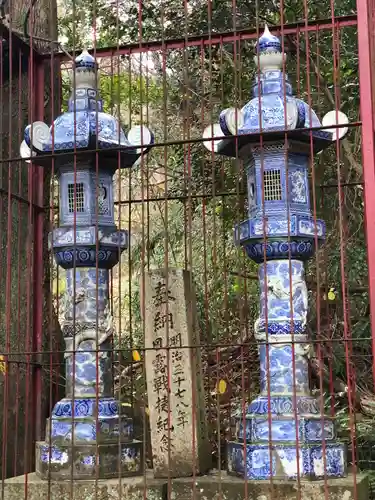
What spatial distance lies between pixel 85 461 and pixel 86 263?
1238mm

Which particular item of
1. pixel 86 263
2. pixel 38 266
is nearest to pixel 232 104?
pixel 38 266

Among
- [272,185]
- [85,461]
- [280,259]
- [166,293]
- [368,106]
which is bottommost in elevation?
[85,461]

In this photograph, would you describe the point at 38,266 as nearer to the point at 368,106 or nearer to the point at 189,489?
the point at 189,489

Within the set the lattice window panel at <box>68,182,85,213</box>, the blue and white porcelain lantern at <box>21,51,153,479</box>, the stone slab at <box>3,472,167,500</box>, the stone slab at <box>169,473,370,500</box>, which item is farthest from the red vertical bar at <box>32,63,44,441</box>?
the stone slab at <box>169,473,370,500</box>

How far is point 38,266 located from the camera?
228 inches

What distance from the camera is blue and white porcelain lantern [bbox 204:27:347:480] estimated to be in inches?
171

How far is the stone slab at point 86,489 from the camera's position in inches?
172

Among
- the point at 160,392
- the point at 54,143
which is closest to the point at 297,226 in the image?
the point at 160,392

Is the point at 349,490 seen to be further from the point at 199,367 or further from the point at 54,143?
the point at 54,143

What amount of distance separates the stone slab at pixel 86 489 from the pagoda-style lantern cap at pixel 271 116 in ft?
6.48

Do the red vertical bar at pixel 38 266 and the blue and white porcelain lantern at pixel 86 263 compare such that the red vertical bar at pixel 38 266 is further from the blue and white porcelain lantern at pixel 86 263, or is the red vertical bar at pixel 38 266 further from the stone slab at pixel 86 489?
the stone slab at pixel 86 489

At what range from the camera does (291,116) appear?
15.0 feet

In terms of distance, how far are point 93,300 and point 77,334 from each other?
24cm

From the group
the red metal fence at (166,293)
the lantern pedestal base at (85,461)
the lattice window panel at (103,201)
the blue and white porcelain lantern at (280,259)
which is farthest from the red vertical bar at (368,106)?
the lattice window panel at (103,201)
